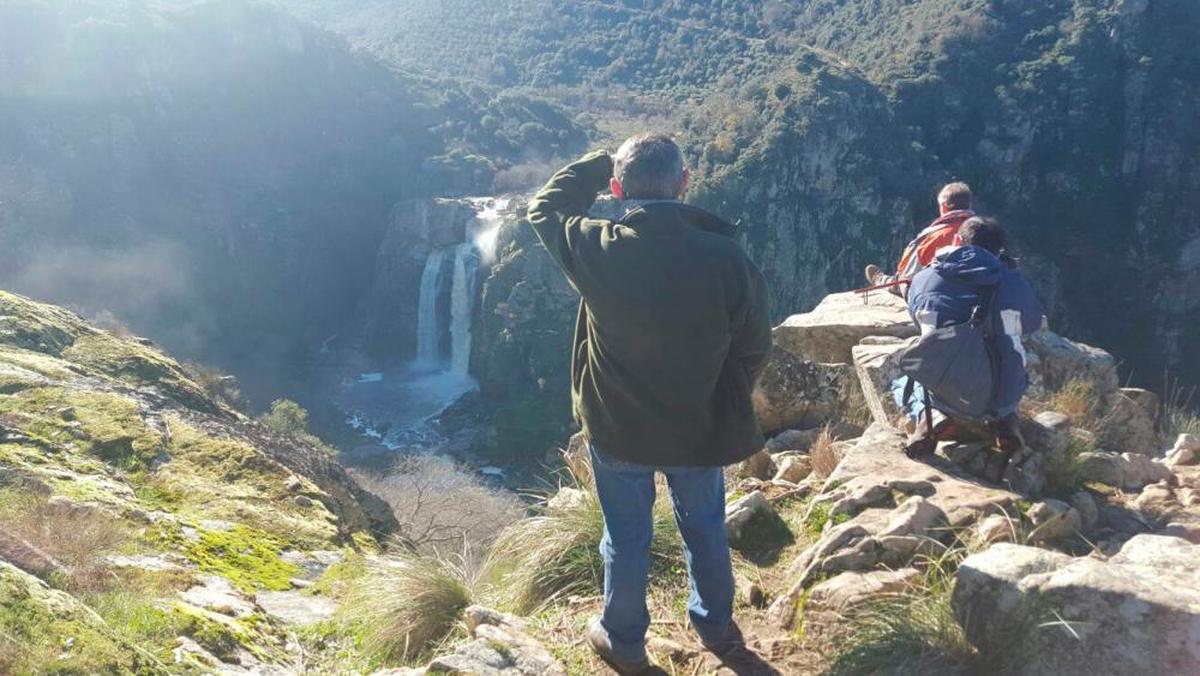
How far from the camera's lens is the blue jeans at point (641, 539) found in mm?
2547

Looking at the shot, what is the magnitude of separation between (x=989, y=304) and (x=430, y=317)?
38133mm

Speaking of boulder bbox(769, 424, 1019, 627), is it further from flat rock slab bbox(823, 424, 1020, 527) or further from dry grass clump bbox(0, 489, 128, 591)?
dry grass clump bbox(0, 489, 128, 591)

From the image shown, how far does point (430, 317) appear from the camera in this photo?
40.3 m

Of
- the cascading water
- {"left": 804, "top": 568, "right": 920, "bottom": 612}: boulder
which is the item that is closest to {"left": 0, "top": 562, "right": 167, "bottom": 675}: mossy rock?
{"left": 804, "top": 568, "right": 920, "bottom": 612}: boulder

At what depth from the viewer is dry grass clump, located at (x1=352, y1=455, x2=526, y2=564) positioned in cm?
1343

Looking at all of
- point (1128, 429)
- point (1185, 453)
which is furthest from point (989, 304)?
point (1128, 429)

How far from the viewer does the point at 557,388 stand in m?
35.0

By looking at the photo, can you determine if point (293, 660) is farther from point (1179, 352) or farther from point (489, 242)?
point (1179, 352)

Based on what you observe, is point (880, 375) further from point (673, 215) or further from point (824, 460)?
point (673, 215)

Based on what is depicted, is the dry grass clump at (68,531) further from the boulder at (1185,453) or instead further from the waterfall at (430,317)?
the waterfall at (430,317)

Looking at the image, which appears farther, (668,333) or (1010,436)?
(1010,436)

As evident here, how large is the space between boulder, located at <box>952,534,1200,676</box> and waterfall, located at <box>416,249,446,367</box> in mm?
39136

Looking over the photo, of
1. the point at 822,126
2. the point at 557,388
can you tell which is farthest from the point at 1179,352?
the point at 557,388

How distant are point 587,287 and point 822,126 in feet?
134
